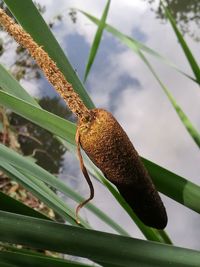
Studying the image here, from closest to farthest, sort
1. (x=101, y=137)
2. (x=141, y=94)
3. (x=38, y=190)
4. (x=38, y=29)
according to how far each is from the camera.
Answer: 1. (x=101, y=137)
2. (x=38, y=29)
3. (x=38, y=190)
4. (x=141, y=94)

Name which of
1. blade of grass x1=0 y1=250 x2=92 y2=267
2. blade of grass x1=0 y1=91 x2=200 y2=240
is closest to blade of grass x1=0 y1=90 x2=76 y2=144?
blade of grass x1=0 y1=91 x2=200 y2=240

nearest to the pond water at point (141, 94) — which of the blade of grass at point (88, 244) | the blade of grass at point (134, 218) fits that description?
the blade of grass at point (134, 218)

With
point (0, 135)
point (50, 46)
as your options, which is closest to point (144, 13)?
point (0, 135)

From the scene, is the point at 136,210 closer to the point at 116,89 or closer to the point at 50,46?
the point at 50,46

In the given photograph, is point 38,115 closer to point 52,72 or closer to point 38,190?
point 52,72

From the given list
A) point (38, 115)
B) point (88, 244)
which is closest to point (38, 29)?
point (38, 115)

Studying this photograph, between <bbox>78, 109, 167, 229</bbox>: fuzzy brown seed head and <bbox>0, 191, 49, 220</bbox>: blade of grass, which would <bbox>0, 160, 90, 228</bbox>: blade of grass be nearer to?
<bbox>0, 191, 49, 220</bbox>: blade of grass

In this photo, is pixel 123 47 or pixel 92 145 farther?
pixel 123 47
